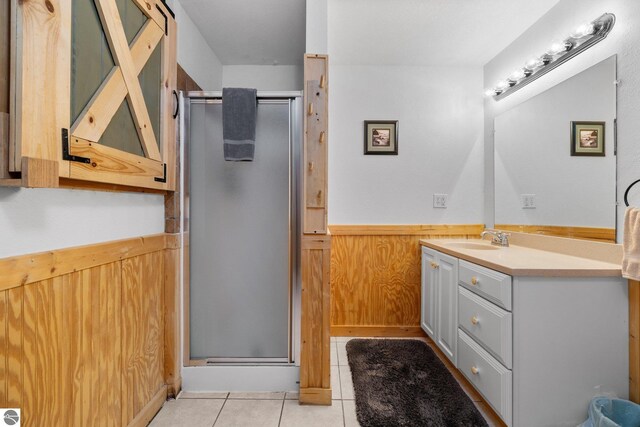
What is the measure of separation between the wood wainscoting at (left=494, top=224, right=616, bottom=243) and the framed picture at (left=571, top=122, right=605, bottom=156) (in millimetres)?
427

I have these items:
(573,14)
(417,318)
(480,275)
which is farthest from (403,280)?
(573,14)

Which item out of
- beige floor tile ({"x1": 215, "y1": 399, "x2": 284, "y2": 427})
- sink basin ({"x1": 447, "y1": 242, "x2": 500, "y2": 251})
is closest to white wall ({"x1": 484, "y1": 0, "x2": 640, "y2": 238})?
sink basin ({"x1": 447, "y1": 242, "x2": 500, "y2": 251})

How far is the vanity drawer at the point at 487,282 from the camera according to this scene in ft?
4.61

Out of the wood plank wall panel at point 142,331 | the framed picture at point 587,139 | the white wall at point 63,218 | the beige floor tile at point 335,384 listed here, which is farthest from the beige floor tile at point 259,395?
the framed picture at point 587,139

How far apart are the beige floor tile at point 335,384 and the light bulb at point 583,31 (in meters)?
2.53

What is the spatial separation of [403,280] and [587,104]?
1.76 m

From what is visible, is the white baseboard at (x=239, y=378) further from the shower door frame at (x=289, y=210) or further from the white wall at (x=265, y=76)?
the white wall at (x=265, y=76)

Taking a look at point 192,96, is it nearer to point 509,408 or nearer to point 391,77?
point 391,77

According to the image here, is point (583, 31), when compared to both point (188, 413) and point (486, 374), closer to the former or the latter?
point (486, 374)

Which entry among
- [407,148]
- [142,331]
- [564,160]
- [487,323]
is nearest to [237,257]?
[142,331]

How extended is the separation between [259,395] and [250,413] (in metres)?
0.16

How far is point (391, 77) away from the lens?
2684mm

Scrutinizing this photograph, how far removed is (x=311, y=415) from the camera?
5.24 feet

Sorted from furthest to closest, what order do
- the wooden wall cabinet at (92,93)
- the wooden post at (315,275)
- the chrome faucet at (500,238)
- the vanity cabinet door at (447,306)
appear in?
the chrome faucet at (500,238) < the vanity cabinet door at (447,306) < the wooden post at (315,275) < the wooden wall cabinet at (92,93)
